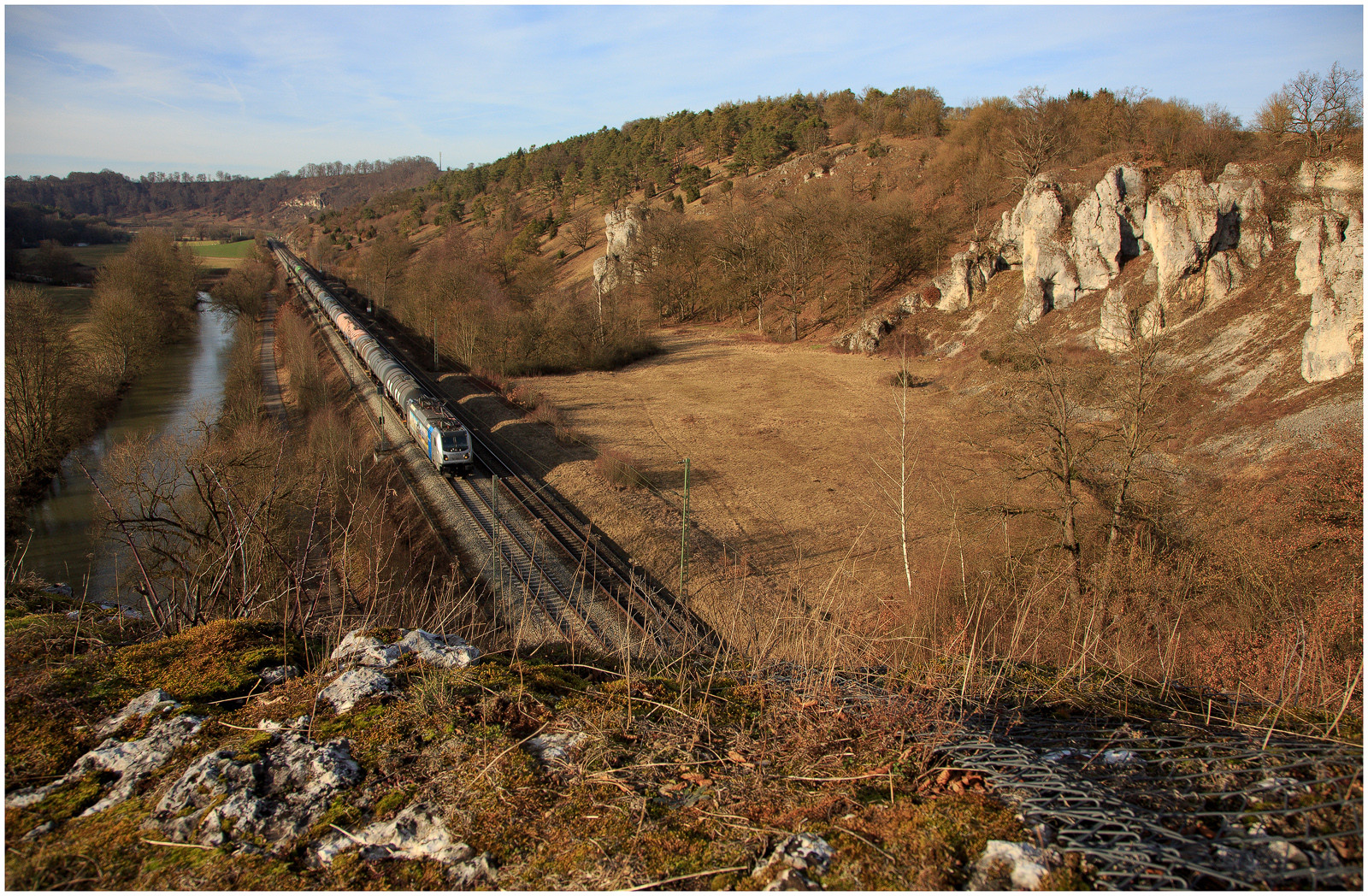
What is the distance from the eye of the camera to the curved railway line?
1412cm

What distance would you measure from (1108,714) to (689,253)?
6885 cm

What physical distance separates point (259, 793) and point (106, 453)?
32.7 meters

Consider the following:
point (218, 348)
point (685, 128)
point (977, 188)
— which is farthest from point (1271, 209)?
point (685, 128)

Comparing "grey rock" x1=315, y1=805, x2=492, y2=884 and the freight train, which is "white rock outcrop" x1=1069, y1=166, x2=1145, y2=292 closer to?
the freight train

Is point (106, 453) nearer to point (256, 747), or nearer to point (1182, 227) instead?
point (256, 747)

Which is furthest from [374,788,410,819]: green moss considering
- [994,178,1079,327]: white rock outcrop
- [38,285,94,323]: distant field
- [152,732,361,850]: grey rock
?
[38,285,94,323]: distant field

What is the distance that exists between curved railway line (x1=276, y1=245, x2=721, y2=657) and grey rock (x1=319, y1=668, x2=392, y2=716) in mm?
7665

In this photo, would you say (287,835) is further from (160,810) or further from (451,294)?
(451,294)

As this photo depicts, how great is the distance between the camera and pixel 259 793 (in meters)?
2.57

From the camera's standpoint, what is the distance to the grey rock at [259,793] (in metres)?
2.39

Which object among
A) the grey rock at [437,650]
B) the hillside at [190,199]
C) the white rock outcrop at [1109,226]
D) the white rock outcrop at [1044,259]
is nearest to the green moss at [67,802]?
the grey rock at [437,650]

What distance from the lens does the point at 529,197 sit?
118 m

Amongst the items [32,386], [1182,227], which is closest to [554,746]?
[32,386]

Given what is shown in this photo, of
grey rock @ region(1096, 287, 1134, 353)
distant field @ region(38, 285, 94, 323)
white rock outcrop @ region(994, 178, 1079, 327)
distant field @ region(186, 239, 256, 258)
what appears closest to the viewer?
grey rock @ region(1096, 287, 1134, 353)
